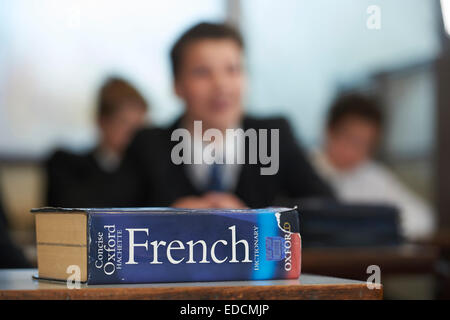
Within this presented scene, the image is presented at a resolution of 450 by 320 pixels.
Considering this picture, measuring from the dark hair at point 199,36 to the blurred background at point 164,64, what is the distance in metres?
Answer: 2.43

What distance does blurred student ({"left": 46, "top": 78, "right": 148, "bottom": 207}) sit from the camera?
11.3 feet

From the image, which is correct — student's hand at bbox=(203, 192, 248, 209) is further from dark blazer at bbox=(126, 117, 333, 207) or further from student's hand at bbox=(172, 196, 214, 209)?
dark blazer at bbox=(126, 117, 333, 207)

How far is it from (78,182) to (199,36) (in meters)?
1.72

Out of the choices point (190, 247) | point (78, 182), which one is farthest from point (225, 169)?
point (78, 182)

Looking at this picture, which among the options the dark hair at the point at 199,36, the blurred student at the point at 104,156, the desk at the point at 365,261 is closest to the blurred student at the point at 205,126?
the dark hair at the point at 199,36

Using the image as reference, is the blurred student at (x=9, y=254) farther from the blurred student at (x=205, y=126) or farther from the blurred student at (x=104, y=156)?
the blurred student at (x=104, y=156)

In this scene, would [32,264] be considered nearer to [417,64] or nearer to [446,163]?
[446,163]

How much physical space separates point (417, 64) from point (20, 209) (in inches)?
104

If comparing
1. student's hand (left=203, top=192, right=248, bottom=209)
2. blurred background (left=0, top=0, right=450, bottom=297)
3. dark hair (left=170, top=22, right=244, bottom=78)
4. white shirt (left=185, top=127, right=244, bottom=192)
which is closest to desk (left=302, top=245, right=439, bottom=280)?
student's hand (left=203, top=192, right=248, bottom=209)

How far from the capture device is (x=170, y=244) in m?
0.82

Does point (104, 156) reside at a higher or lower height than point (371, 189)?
higher

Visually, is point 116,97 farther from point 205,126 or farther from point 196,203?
point 196,203
